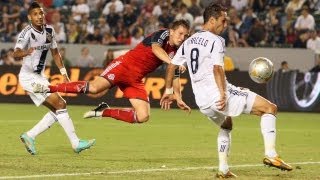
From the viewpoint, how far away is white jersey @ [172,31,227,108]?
10961 mm

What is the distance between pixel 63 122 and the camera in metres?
14.3

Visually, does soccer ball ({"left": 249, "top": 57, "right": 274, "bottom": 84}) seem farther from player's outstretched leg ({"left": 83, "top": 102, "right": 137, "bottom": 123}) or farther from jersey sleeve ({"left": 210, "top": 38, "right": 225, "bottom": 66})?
player's outstretched leg ({"left": 83, "top": 102, "right": 137, "bottom": 123})

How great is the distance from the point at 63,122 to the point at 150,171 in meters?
2.75

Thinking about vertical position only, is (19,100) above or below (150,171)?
below

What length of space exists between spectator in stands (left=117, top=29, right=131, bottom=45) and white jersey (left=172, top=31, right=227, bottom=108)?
18.4 meters

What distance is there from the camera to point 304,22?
2812 cm

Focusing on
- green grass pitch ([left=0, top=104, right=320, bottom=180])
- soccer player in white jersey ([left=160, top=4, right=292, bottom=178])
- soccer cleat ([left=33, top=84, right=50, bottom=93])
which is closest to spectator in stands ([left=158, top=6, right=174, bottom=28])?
green grass pitch ([left=0, top=104, right=320, bottom=180])

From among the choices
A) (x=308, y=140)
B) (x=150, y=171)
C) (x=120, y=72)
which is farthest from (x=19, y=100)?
(x=150, y=171)

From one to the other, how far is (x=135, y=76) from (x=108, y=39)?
1634cm

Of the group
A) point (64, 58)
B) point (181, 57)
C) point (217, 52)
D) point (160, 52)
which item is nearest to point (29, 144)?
point (160, 52)

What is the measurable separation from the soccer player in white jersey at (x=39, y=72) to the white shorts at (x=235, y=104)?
337 cm

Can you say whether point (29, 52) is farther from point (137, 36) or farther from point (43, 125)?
point (137, 36)

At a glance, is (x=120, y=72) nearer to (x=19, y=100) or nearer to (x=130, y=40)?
(x=19, y=100)

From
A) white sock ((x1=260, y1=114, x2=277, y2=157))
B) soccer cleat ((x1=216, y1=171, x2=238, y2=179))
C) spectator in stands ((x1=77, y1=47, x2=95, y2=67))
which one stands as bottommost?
spectator in stands ((x1=77, y1=47, x2=95, y2=67))
